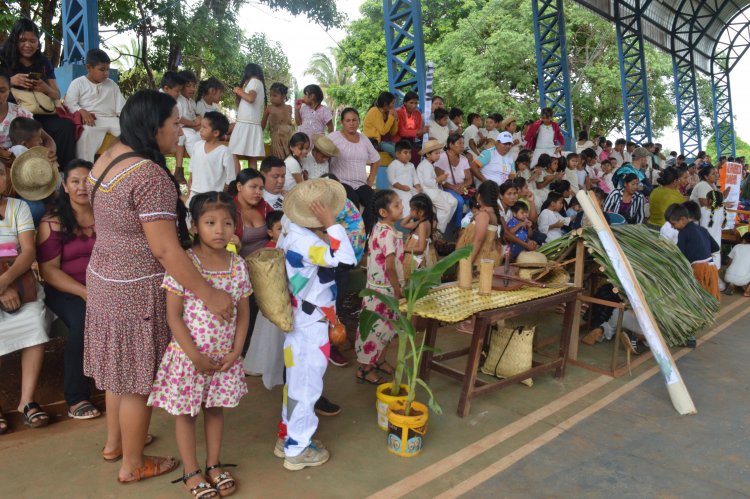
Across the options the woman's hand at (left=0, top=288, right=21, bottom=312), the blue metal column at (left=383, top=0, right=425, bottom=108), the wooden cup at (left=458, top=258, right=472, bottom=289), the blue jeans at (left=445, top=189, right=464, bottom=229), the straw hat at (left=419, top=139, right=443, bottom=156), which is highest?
the blue metal column at (left=383, top=0, right=425, bottom=108)

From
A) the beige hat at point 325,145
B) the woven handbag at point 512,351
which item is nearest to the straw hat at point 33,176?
the beige hat at point 325,145

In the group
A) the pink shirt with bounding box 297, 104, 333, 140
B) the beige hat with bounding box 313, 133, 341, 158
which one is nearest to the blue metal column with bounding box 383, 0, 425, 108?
the pink shirt with bounding box 297, 104, 333, 140

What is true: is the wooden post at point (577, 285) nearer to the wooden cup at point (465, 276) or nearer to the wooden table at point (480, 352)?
the wooden table at point (480, 352)

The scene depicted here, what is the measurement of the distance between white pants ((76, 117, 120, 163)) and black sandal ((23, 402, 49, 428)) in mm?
2567

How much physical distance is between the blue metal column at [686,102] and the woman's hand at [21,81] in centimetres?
2325

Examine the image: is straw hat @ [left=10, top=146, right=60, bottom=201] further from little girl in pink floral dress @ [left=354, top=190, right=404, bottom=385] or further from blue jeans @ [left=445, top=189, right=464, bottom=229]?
blue jeans @ [left=445, top=189, right=464, bottom=229]

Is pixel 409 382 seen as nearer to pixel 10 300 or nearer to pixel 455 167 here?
pixel 10 300

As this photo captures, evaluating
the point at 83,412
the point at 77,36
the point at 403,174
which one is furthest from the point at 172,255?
the point at 77,36

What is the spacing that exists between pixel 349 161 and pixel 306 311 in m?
3.44

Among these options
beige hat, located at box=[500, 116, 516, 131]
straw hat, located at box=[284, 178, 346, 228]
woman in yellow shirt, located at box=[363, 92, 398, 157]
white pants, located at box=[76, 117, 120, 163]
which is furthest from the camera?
beige hat, located at box=[500, 116, 516, 131]

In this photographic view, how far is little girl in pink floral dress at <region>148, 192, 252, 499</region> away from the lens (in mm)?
2627

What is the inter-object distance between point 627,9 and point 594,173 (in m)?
9.68

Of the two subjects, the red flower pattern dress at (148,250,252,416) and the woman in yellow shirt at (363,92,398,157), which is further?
the woman in yellow shirt at (363,92,398,157)

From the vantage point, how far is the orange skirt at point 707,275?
591 cm
